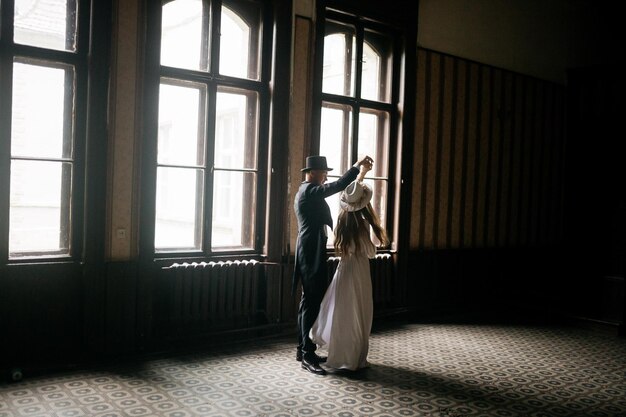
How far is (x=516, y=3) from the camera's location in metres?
8.01

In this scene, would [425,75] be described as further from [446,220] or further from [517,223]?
[517,223]

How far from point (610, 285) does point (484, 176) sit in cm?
205

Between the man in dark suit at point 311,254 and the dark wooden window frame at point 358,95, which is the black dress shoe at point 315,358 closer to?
the man in dark suit at point 311,254

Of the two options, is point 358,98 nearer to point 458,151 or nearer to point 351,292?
point 458,151

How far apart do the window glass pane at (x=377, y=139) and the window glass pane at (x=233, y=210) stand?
65.4 inches

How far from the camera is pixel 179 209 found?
Answer: 513 centimetres

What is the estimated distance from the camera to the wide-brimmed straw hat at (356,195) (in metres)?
4.43

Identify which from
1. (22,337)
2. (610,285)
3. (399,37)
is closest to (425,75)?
(399,37)

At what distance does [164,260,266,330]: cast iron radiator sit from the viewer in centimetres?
494

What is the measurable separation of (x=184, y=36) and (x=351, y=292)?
275cm

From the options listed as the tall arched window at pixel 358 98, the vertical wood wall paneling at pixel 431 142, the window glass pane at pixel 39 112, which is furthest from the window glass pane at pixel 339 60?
the window glass pane at pixel 39 112

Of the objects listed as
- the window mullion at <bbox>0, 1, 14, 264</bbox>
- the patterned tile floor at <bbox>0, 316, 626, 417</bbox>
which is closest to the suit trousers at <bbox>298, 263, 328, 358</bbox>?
the patterned tile floor at <bbox>0, 316, 626, 417</bbox>

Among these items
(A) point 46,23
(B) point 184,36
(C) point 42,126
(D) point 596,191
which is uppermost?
(B) point 184,36

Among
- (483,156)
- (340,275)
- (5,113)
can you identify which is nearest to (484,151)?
(483,156)
